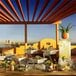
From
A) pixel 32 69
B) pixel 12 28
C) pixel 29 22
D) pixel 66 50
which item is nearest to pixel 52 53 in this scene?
pixel 66 50

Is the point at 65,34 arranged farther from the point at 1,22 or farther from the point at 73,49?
the point at 1,22

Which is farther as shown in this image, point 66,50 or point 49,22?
point 49,22

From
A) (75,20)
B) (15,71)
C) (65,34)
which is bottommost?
(15,71)

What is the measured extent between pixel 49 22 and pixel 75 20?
18945mm

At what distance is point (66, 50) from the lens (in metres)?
9.93

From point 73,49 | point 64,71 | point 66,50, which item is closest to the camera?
point 64,71

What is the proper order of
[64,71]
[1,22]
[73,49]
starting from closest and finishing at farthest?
[64,71] < [73,49] < [1,22]

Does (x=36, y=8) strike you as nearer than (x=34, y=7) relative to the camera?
No

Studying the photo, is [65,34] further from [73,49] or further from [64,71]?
[73,49]

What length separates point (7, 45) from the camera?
1705cm

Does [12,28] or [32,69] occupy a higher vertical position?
[12,28]

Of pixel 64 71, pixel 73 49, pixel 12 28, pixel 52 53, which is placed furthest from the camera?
pixel 12 28

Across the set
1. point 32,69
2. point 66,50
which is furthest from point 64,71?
point 66,50

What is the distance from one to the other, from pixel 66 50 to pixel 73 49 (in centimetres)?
589
